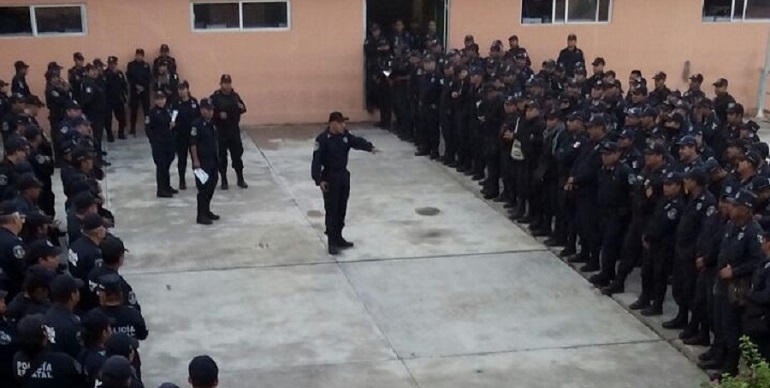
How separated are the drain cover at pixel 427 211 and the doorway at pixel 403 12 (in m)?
6.55

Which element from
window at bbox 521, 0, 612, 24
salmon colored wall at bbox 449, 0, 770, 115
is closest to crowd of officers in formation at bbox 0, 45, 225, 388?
salmon colored wall at bbox 449, 0, 770, 115

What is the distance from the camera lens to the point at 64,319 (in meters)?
5.34

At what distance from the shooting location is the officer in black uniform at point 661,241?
25.9 ft

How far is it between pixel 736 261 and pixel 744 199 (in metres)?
0.46

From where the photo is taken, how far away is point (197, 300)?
878 cm

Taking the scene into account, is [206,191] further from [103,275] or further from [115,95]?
[103,275]

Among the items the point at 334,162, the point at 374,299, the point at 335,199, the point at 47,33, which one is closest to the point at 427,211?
the point at 335,199

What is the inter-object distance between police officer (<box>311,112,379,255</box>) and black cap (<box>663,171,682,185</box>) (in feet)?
10.0

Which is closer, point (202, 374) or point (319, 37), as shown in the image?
point (202, 374)

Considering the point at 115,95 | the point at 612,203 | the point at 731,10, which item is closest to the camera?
the point at 612,203

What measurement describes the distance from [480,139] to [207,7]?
20.3 ft

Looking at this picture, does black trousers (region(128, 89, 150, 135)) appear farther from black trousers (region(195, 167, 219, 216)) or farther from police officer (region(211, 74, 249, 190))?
black trousers (region(195, 167, 219, 216))

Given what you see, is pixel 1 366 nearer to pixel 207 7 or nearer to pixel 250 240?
pixel 250 240

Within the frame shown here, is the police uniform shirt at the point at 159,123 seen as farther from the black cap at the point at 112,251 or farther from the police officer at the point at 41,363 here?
the police officer at the point at 41,363
